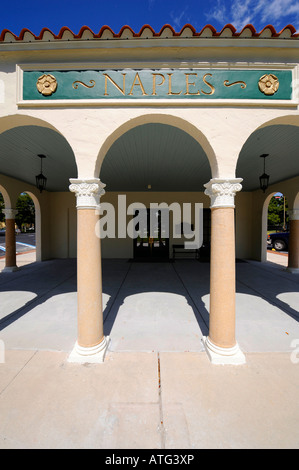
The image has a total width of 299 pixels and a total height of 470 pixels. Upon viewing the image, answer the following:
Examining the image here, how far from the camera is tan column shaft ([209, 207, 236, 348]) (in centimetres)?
304

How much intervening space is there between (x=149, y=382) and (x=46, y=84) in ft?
15.4

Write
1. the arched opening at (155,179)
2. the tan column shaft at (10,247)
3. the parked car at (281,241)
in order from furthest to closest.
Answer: the parked car at (281,241)
the tan column shaft at (10,247)
the arched opening at (155,179)

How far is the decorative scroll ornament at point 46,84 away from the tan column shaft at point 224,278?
10.7 ft

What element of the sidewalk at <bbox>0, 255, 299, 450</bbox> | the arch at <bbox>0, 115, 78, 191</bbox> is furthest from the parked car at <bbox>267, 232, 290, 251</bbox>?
the arch at <bbox>0, 115, 78, 191</bbox>

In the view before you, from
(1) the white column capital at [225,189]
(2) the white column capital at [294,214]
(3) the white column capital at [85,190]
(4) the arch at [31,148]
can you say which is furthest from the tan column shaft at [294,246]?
(4) the arch at [31,148]

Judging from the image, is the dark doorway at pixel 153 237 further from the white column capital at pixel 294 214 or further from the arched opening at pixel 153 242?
the white column capital at pixel 294 214

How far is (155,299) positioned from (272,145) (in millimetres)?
5192

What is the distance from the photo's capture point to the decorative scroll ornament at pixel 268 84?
309 cm

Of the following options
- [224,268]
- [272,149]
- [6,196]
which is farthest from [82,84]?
[6,196]

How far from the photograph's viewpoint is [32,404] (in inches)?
90.1

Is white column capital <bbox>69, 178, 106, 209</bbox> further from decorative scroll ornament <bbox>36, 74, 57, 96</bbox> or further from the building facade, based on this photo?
decorative scroll ornament <bbox>36, 74, 57, 96</bbox>

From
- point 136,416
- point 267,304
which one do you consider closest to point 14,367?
point 136,416

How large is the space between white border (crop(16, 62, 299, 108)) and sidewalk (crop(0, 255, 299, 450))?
396 cm

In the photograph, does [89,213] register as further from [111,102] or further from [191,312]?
[191,312]
